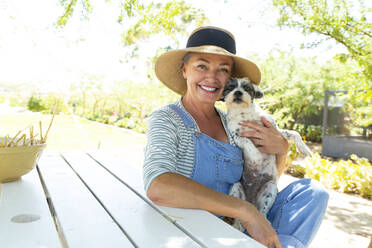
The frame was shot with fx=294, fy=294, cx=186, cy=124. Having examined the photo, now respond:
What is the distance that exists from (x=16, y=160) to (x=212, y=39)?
5.12ft

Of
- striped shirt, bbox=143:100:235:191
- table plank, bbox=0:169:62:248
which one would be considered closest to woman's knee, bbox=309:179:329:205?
striped shirt, bbox=143:100:235:191

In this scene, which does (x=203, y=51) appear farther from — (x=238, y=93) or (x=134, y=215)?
(x=134, y=215)

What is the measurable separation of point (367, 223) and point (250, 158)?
11.7 ft

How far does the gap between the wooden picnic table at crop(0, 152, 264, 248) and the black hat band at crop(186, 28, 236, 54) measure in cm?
111

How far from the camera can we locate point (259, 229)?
1484 mm

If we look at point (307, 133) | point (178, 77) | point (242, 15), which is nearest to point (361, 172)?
point (242, 15)

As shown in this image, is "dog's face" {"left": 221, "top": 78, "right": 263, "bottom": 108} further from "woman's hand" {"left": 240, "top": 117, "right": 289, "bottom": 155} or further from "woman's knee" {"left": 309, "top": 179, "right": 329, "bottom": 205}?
"woman's knee" {"left": 309, "top": 179, "right": 329, "bottom": 205}

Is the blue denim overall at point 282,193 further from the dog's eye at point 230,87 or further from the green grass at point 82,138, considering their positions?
the green grass at point 82,138

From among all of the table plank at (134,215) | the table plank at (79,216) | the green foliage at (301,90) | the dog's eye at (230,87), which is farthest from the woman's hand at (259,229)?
the green foliage at (301,90)

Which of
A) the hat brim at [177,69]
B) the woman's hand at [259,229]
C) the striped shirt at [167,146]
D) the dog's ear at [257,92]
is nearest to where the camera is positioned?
the woman's hand at [259,229]

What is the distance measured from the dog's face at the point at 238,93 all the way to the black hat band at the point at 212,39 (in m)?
0.41

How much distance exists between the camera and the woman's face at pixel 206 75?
86.4 inches

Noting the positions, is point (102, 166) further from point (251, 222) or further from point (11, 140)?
point (251, 222)

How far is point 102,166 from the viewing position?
266cm
